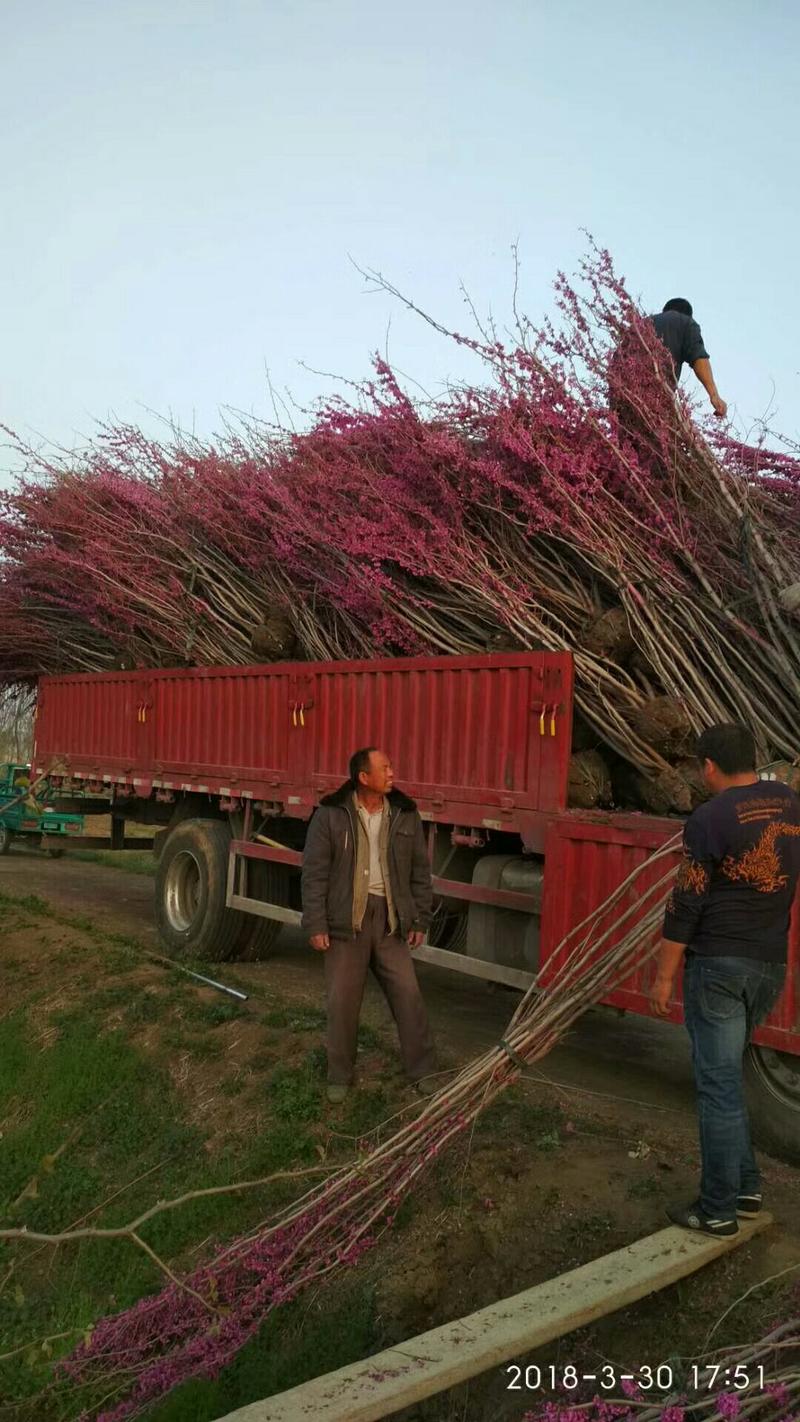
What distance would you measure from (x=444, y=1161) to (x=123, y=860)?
14.5m

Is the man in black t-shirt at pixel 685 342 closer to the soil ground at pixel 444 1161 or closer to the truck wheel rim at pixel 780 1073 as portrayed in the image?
the truck wheel rim at pixel 780 1073

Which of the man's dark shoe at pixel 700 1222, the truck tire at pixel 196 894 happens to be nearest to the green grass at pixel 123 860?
the truck tire at pixel 196 894

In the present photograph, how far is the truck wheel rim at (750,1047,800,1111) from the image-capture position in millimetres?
4953

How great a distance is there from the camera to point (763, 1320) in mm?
3428

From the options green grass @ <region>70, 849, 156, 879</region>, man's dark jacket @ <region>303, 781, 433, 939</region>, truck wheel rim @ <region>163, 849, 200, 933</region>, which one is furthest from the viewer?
green grass @ <region>70, 849, 156, 879</region>

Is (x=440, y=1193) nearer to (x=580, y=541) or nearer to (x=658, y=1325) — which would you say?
(x=658, y=1325)

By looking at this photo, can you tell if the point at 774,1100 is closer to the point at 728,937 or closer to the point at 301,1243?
the point at 728,937

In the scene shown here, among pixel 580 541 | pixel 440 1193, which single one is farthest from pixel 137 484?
pixel 440 1193

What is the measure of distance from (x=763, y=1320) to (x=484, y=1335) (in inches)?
32.3

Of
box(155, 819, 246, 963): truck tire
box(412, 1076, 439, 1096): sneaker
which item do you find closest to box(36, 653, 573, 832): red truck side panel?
box(155, 819, 246, 963): truck tire

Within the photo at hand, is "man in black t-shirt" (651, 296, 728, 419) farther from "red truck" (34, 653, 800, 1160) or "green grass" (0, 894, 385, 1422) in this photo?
"green grass" (0, 894, 385, 1422)

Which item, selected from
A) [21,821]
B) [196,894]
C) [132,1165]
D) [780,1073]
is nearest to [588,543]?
[780,1073]

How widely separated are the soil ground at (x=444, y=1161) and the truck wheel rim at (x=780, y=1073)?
277 millimetres

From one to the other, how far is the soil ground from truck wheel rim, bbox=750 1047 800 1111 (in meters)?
0.28
